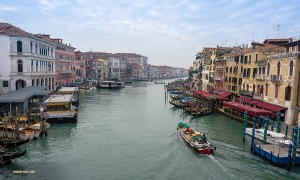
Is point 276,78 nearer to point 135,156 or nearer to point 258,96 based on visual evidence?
point 258,96

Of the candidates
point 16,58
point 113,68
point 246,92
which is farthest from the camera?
point 113,68

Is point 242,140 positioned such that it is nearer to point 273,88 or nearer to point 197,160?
point 197,160

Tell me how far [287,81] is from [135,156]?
16197mm

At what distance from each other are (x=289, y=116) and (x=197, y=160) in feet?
39.6

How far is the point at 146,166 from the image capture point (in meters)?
15.0

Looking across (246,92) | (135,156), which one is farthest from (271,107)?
(135,156)

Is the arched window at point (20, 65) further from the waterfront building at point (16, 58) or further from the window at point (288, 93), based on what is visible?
the window at point (288, 93)

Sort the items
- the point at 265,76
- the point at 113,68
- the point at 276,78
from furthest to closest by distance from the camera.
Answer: the point at 113,68
the point at 265,76
the point at 276,78

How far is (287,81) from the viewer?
23031mm

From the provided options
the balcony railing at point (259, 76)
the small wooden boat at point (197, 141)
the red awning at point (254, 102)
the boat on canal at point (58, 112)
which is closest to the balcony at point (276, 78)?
the balcony railing at point (259, 76)

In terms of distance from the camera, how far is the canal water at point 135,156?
45.9 ft

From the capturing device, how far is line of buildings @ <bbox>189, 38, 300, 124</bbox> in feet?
73.9

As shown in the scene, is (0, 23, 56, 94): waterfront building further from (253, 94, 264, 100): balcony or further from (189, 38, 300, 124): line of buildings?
(253, 94, 264, 100): balcony

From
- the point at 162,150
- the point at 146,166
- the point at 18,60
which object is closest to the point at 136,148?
the point at 162,150
